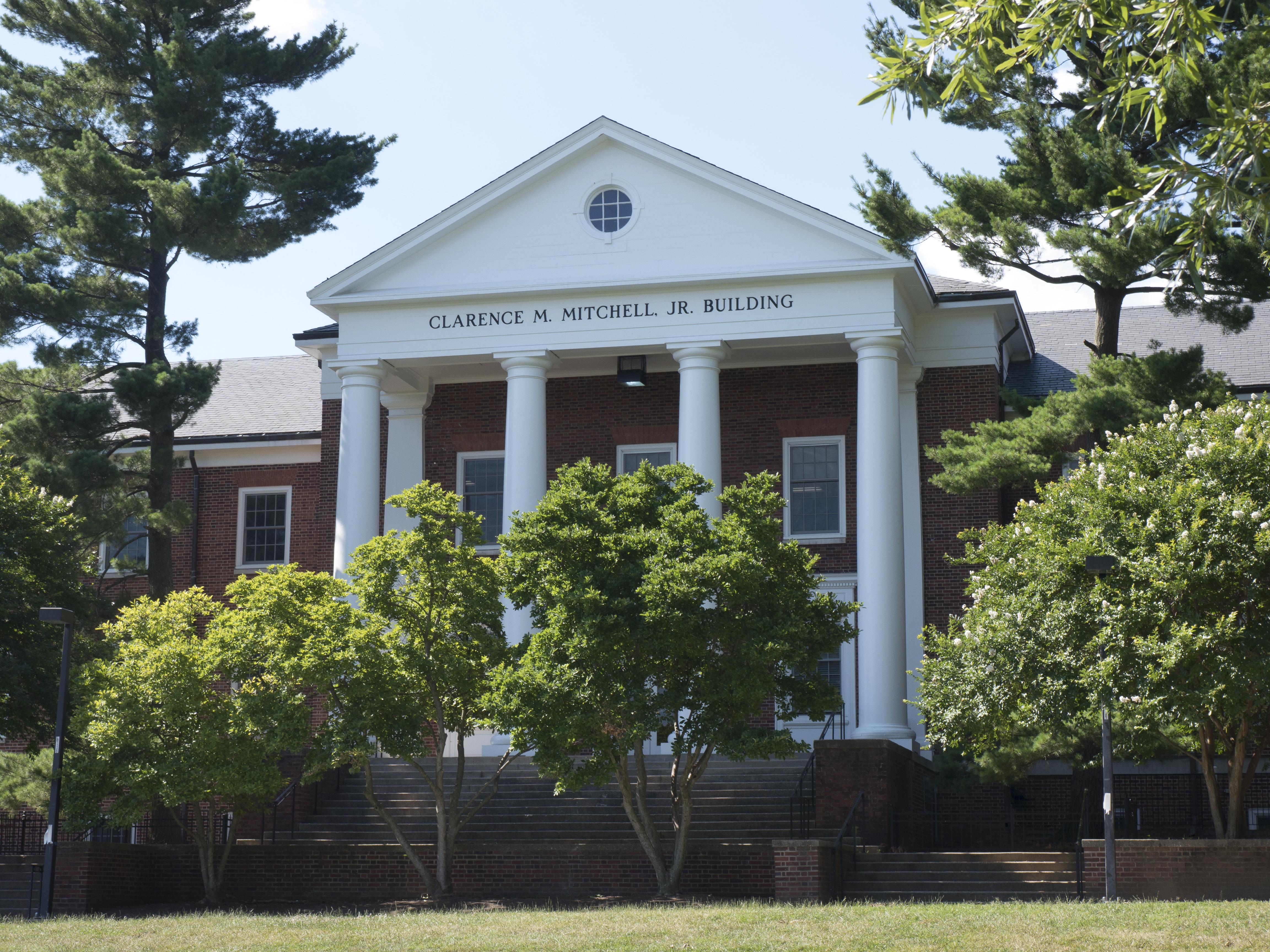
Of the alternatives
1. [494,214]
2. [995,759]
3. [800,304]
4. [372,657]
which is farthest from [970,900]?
[494,214]

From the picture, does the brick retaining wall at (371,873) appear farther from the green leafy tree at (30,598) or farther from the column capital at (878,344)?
the column capital at (878,344)

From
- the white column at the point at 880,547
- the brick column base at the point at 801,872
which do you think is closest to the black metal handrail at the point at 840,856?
the brick column base at the point at 801,872

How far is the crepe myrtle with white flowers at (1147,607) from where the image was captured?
17.1 m

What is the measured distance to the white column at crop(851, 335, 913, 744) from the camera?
25.4 meters

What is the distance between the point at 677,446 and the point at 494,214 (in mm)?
5543

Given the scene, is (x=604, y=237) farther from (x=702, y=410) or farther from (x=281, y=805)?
(x=281, y=805)

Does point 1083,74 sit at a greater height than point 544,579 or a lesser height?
greater

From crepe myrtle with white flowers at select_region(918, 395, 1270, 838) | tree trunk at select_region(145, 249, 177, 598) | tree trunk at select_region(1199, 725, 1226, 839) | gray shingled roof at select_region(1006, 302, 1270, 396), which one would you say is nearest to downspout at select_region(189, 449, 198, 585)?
tree trunk at select_region(145, 249, 177, 598)

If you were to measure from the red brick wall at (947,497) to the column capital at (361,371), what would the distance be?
Answer: 406 inches

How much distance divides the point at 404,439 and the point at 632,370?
555cm

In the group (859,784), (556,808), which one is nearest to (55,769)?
(556,808)

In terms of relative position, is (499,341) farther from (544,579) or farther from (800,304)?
(544,579)

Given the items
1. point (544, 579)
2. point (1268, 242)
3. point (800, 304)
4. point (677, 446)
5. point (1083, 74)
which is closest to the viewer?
point (1268, 242)

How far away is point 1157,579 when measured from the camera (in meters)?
17.2
